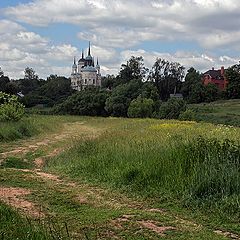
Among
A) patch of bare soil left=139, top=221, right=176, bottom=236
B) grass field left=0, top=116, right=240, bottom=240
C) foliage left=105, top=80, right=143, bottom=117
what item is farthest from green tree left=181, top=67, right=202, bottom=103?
patch of bare soil left=139, top=221, right=176, bottom=236

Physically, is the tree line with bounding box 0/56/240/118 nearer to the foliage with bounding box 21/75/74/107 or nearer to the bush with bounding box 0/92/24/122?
the foliage with bounding box 21/75/74/107

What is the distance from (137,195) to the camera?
29.7 feet

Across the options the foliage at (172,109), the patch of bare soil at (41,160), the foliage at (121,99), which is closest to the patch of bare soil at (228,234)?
the patch of bare soil at (41,160)

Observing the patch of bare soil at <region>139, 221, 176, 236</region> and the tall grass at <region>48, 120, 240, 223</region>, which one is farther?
the tall grass at <region>48, 120, 240, 223</region>

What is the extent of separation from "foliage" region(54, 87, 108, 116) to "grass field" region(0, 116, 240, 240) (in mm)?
55241

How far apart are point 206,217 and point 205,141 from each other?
3.62 metres

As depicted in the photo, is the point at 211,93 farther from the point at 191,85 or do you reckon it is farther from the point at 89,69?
the point at 89,69

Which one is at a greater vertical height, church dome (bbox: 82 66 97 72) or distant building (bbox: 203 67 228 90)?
church dome (bbox: 82 66 97 72)

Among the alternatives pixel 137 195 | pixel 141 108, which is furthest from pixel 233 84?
pixel 137 195

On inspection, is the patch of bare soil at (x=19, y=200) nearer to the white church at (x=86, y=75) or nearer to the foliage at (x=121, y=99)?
the foliage at (x=121, y=99)

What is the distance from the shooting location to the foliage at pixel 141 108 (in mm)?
57062

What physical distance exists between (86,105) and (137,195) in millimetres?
59237

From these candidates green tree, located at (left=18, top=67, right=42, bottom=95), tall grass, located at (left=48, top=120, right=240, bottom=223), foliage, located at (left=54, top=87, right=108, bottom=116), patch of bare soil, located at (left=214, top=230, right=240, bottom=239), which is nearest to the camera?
patch of bare soil, located at (left=214, top=230, right=240, bottom=239)

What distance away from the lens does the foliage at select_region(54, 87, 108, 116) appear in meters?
68.1
